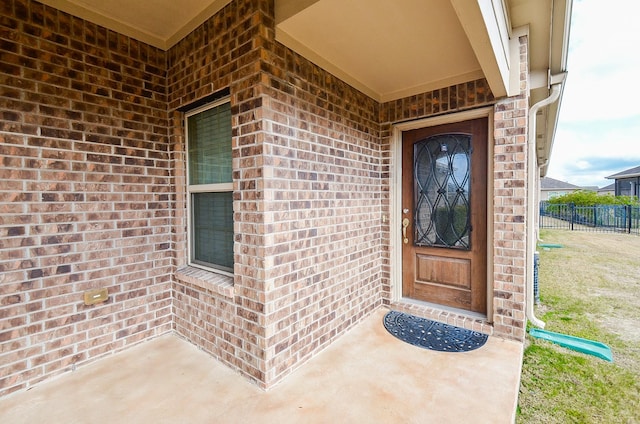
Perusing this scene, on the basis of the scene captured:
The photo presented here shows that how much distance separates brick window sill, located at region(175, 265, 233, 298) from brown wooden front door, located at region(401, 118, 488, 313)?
7.12 ft

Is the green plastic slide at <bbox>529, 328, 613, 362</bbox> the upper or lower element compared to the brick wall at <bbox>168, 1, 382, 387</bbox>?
lower

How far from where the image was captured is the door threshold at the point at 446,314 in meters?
2.75

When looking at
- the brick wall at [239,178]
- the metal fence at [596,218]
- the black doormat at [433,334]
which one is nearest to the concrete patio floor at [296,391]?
the black doormat at [433,334]

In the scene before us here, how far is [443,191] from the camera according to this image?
10.3 ft

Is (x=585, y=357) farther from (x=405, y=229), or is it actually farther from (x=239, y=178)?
(x=239, y=178)

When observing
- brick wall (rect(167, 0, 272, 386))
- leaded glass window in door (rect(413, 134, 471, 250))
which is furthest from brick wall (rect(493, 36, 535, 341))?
brick wall (rect(167, 0, 272, 386))

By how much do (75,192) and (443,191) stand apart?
3481 millimetres

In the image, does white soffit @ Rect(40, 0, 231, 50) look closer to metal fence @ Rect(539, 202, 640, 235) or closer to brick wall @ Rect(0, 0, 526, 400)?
brick wall @ Rect(0, 0, 526, 400)

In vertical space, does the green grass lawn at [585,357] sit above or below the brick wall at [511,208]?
below

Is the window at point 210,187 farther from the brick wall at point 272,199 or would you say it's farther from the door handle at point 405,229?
the door handle at point 405,229

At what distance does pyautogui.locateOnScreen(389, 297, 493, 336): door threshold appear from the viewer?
9.02 ft

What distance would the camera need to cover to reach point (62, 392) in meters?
1.89

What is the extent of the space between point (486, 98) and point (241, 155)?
2.42 metres

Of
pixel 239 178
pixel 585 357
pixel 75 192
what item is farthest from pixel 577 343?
pixel 75 192
